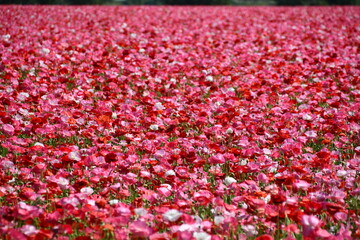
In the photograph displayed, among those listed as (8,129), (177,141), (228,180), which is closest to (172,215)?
(228,180)

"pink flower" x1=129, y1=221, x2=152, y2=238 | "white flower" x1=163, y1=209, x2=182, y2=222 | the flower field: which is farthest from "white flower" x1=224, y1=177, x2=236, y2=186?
"pink flower" x1=129, y1=221, x2=152, y2=238

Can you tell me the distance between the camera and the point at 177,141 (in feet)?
9.73

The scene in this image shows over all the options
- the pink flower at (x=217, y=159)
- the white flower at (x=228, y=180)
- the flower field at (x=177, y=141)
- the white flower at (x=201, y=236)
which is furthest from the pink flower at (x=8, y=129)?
the white flower at (x=201, y=236)

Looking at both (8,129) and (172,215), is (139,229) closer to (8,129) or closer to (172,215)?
(172,215)

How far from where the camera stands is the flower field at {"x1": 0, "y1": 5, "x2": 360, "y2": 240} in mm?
1866

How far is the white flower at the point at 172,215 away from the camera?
1.77 m

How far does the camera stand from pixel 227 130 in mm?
3109

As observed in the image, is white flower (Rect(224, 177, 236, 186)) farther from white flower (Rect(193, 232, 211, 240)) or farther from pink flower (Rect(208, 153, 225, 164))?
white flower (Rect(193, 232, 211, 240))

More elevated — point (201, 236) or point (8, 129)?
point (8, 129)

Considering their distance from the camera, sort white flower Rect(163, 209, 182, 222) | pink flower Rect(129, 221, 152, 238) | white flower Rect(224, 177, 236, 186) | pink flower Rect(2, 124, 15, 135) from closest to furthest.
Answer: pink flower Rect(129, 221, 152, 238) → white flower Rect(163, 209, 182, 222) → white flower Rect(224, 177, 236, 186) → pink flower Rect(2, 124, 15, 135)

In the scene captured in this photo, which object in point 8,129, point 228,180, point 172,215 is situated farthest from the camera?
point 8,129

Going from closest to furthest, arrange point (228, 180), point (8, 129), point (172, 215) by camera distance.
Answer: point (172, 215) → point (228, 180) → point (8, 129)

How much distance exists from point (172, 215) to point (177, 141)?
1210 millimetres

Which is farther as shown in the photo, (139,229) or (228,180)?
(228,180)
